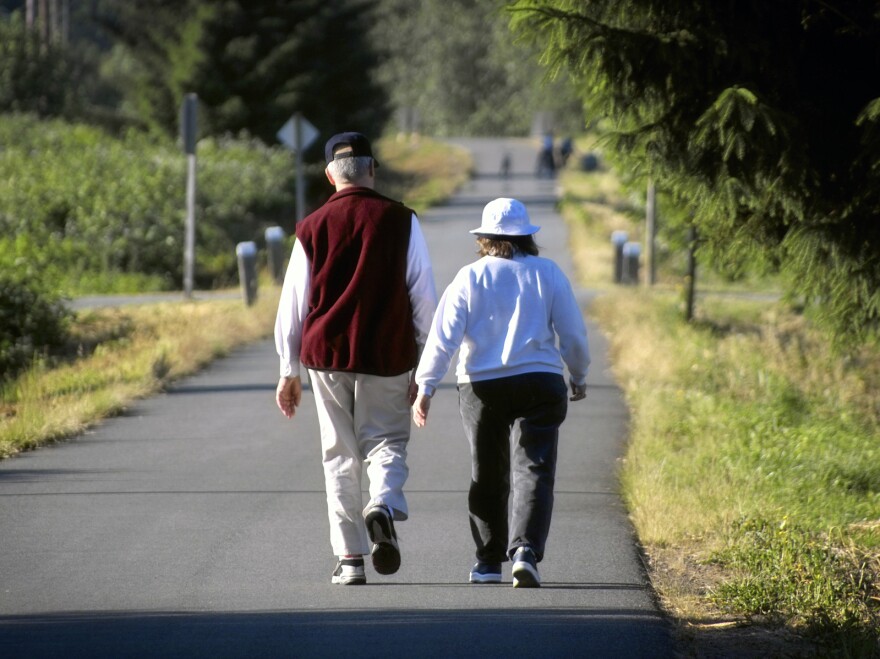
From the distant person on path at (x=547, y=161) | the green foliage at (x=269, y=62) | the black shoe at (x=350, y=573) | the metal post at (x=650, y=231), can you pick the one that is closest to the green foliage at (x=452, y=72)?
the distant person on path at (x=547, y=161)

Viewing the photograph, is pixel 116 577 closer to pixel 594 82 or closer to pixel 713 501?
pixel 713 501

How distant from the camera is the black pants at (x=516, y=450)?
20.6ft

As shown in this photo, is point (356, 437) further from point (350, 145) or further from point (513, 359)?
point (350, 145)

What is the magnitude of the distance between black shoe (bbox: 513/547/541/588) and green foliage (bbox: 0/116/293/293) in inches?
697

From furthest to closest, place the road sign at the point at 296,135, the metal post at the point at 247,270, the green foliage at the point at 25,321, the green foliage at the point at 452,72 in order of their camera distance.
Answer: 1. the green foliage at the point at 452,72
2. the road sign at the point at 296,135
3. the metal post at the point at 247,270
4. the green foliage at the point at 25,321

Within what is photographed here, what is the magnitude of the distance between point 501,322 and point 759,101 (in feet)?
9.15

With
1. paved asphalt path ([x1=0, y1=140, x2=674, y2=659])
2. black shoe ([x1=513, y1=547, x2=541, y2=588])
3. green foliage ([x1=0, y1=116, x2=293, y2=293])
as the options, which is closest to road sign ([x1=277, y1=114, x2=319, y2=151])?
green foliage ([x1=0, y1=116, x2=293, y2=293])

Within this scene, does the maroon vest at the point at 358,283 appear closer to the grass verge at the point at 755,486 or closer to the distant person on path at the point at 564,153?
the grass verge at the point at 755,486

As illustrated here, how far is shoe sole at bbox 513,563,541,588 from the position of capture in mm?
6270

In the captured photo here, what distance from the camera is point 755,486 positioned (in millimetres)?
8750

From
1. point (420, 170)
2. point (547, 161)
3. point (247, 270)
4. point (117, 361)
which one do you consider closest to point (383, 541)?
point (117, 361)

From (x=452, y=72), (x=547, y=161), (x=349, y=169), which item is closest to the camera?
(x=349, y=169)

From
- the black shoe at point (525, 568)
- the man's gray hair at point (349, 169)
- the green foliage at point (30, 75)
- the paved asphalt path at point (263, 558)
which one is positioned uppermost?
the green foliage at point (30, 75)

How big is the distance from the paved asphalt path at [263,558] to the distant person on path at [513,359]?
40 cm
